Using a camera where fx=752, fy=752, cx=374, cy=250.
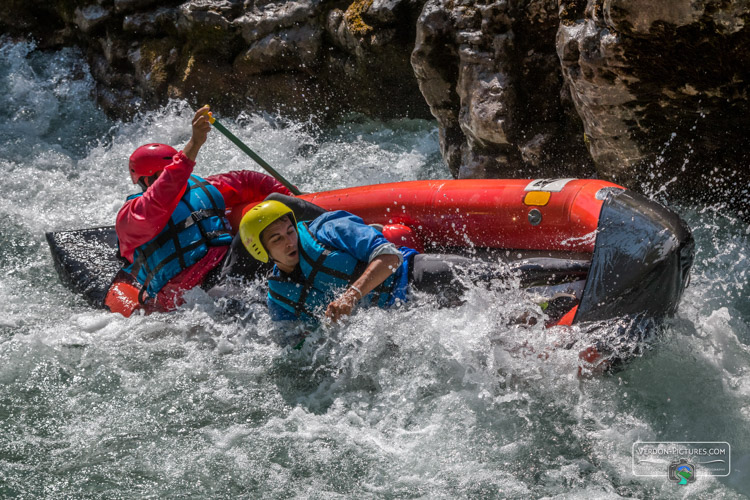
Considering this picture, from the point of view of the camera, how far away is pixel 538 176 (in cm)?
536

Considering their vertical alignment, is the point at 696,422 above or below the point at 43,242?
above

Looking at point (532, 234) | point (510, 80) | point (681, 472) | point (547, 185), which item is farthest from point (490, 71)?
point (681, 472)

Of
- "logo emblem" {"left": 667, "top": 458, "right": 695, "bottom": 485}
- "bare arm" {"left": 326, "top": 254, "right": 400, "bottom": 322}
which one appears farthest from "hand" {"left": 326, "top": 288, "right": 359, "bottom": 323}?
"logo emblem" {"left": 667, "top": 458, "right": 695, "bottom": 485}

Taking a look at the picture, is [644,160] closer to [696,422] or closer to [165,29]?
[696,422]

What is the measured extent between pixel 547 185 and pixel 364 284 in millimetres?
1266

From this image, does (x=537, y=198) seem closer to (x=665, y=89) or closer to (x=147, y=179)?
(x=665, y=89)

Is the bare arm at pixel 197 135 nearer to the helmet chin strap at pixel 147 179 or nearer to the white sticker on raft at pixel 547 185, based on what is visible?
the helmet chin strap at pixel 147 179

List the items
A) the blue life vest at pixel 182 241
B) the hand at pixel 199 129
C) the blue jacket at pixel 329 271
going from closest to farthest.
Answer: the blue jacket at pixel 329 271 → the hand at pixel 199 129 → the blue life vest at pixel 182 241

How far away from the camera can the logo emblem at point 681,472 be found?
3.14 m

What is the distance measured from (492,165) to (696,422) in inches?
104

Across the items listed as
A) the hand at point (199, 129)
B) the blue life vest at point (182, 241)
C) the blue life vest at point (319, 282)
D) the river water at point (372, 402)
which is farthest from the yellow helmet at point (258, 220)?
the blue life vest at point (182, 241)

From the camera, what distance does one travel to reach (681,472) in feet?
10.4

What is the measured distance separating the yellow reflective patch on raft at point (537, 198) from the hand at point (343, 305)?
3.93ft

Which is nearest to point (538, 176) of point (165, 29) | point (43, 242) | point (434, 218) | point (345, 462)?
point (434, 218)
